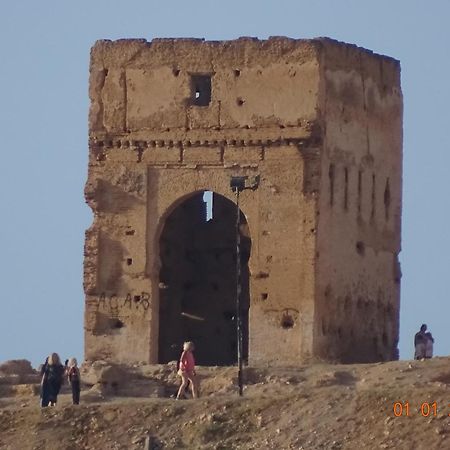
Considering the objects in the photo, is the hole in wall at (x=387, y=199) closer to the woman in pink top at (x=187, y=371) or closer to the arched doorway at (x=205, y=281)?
the arched doorway at (x=205, y=281)

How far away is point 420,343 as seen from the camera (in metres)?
54.7

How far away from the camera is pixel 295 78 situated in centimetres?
5438

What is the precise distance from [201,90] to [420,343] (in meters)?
5.91

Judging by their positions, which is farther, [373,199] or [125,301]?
[373,199]

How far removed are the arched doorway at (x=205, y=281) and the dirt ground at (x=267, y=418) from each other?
648cm

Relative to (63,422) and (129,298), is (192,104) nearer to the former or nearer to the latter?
(129,298)

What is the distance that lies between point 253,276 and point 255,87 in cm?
331

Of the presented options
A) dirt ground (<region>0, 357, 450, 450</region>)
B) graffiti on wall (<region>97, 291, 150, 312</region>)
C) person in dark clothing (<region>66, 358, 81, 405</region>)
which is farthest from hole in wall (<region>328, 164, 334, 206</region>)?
person in dark clothing (<region>66, 358, 81, 405</region>)

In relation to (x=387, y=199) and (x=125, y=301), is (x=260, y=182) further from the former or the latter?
(x=387, y=199)

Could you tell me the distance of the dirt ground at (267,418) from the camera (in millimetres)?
47812

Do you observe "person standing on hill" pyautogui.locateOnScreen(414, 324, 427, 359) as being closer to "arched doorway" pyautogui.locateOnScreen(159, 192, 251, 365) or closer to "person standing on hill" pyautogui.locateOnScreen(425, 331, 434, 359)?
"person standing on hill" pyautogui.locateOnScreen(425, 331, 434, 359)
